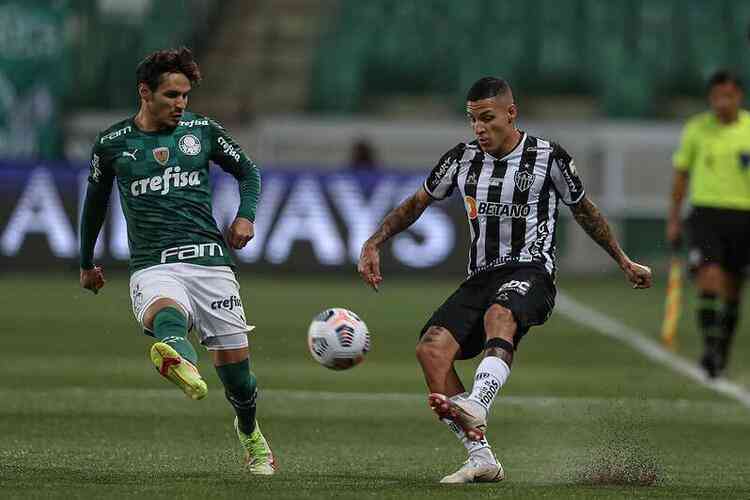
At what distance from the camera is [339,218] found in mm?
22031

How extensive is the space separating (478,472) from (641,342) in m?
8.23

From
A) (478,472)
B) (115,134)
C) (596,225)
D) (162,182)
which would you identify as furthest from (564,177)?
(115,134)

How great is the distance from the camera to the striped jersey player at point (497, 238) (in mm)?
7836

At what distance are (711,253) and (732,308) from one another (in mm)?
577

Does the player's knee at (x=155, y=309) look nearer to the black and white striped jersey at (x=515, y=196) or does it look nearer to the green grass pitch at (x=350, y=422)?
the green grass pitch at (x=350, y=422)

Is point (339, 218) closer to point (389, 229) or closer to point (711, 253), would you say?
point (711, 253)

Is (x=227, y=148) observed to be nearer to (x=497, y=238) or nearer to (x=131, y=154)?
(x=131, y=154)

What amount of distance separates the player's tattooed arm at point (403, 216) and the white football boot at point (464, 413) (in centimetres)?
114

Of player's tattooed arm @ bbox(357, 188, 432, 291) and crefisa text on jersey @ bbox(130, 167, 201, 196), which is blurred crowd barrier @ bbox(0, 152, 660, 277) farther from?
crefisa text on jersey @ bbox(130, 167, 201, 196)

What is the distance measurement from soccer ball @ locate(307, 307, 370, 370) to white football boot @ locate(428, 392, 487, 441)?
1.86ft

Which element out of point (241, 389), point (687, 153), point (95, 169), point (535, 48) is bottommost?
point (535, 48)

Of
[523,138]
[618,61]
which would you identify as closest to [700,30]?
[618,61]

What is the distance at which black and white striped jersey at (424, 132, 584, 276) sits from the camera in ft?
26.3

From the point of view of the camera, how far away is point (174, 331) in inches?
293
